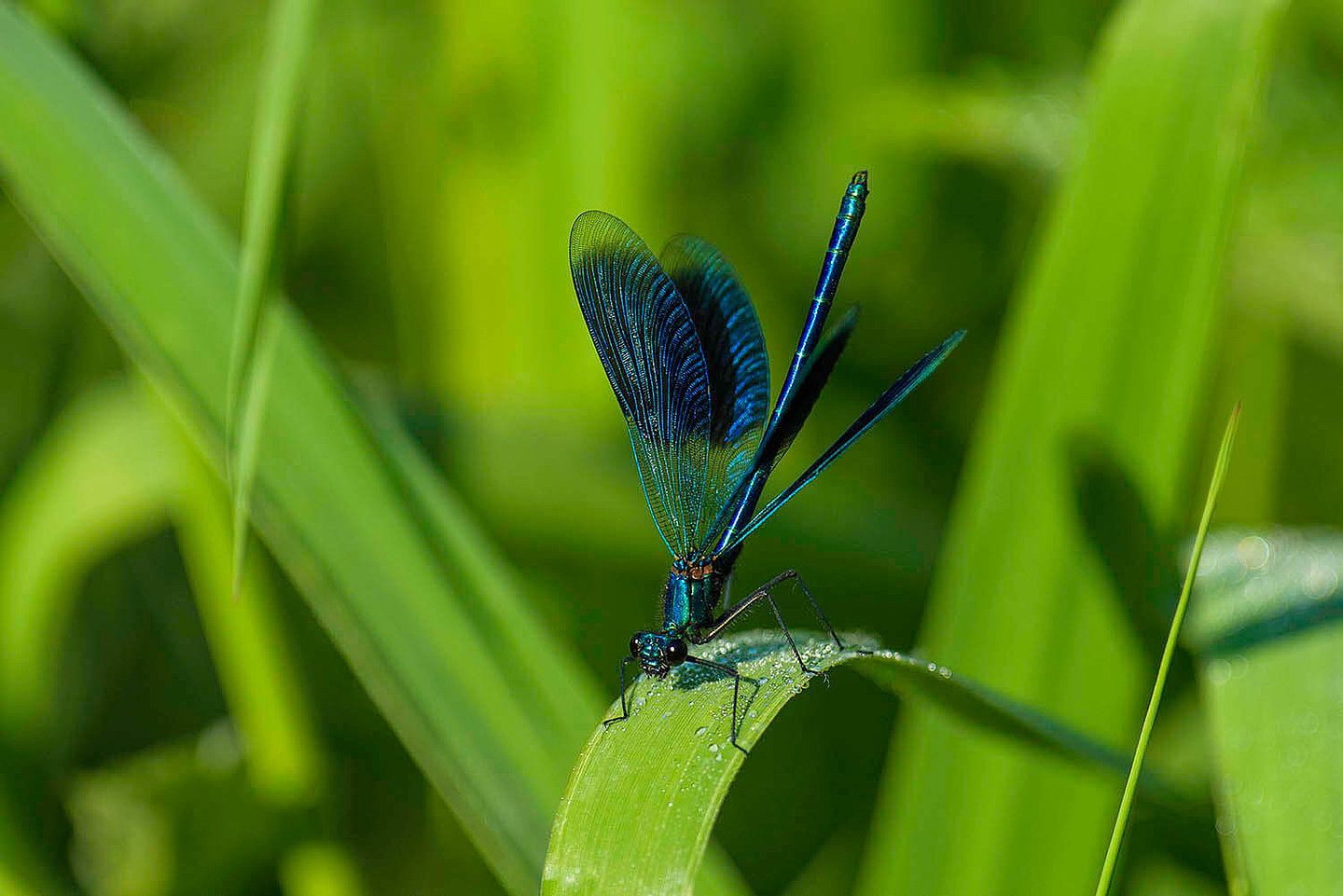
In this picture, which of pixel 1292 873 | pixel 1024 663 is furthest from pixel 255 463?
pixel 1292 873

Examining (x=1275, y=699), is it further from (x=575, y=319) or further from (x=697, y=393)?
(x=575, y=319)

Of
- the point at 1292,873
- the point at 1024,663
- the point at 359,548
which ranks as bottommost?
the point at 1292,873

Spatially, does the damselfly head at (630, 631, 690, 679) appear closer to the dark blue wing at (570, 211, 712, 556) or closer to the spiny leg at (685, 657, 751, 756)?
the spiny leg at (685, 657, 751, 756)

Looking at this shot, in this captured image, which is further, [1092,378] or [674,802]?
[1092,378]

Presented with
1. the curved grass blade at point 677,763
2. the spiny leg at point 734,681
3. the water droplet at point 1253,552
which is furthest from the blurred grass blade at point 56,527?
the water droplet at point 1253,552

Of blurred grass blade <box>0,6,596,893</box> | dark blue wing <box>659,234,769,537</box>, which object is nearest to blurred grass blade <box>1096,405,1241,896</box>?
blurred grass blade <box>0,6,596,893</box>

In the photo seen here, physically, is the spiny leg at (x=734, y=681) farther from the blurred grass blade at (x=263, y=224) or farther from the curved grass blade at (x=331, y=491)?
the blurred grass blade at (x=263, y=224)

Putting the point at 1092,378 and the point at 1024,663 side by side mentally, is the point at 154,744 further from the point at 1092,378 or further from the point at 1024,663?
the point at 1092,378
